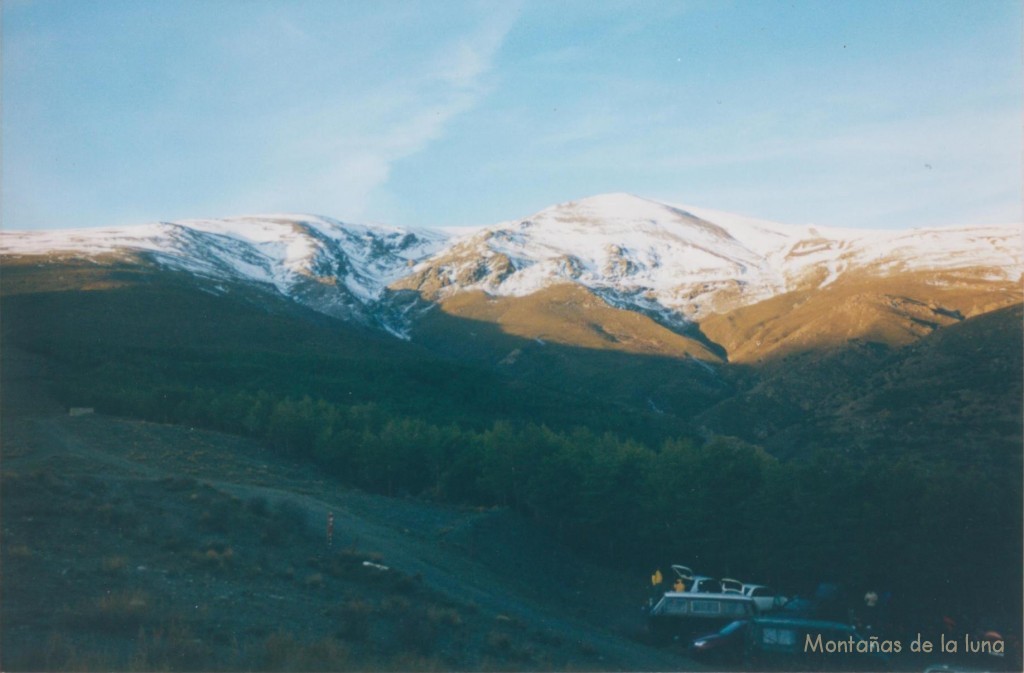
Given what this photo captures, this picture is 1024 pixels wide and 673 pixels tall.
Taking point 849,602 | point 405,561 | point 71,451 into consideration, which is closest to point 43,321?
point 71,451

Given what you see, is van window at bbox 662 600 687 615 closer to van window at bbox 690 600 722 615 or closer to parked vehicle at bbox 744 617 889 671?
van window at bbox 690 600 722 615

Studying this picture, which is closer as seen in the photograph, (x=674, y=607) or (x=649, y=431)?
(x=674, y=607)

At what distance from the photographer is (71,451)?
3456 cm

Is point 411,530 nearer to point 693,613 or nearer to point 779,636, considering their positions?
point 693,613

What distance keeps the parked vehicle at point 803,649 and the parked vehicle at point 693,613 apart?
4971 millimetres

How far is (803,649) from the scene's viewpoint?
59.3 ft

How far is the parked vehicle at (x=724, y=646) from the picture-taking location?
65.8ft

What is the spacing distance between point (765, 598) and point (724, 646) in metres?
9.41

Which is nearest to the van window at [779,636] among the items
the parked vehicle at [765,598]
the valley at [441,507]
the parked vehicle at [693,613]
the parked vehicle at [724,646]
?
the parked vehicle at [724,646]

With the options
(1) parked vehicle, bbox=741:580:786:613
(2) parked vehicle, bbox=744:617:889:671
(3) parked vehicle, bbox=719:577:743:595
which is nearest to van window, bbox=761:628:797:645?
(2) parked vehicle, bbox=744:617:889:671

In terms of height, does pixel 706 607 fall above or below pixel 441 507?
above

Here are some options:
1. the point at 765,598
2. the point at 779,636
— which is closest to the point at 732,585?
the point at 765,598

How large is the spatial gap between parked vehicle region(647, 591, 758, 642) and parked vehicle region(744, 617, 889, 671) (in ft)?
16.3

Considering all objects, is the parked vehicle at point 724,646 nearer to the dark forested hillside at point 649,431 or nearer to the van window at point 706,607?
the van window at point 706,607
